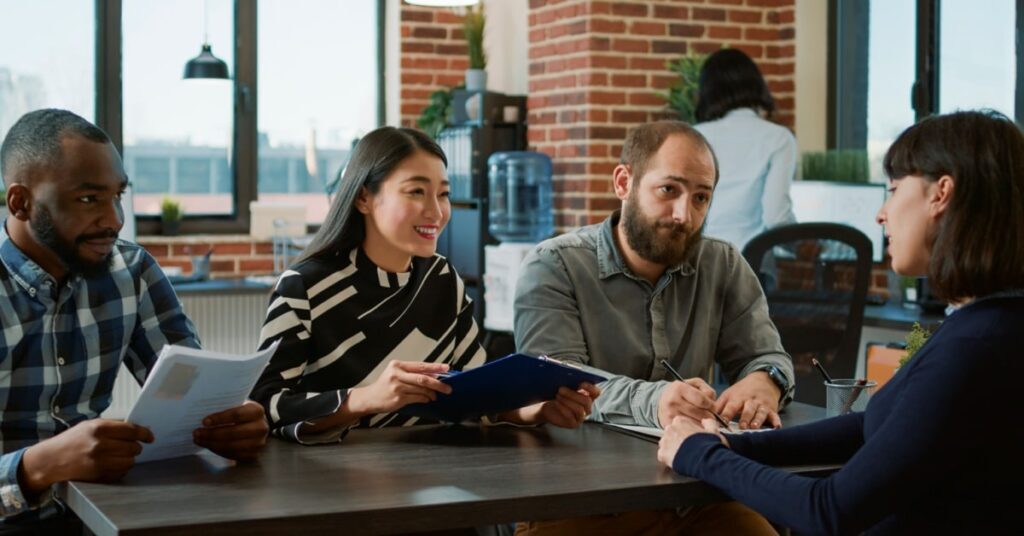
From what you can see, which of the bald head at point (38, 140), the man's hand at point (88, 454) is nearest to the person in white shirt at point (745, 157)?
the bald head at point (38, 140)

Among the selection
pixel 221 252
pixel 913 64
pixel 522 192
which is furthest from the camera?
pixel 221 252

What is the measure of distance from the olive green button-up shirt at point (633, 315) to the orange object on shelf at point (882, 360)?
1.59 meters

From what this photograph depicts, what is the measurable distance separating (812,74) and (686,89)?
72cm

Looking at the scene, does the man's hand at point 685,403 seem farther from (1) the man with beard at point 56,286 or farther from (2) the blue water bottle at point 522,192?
(2) the blue water bottle at point 522,192

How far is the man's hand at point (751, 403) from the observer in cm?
211

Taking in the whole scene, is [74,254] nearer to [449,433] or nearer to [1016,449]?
[449,433]

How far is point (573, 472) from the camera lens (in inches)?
69.2

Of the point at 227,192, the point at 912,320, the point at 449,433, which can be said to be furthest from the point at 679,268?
the point at 227,192

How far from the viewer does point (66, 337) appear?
208 cm

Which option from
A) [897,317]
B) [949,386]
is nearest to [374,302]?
[949,386]

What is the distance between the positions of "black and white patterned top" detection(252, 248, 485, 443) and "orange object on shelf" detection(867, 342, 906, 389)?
2.04m

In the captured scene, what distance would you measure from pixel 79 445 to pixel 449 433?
61 cm

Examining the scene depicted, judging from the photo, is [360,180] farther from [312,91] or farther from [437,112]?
[312,91]

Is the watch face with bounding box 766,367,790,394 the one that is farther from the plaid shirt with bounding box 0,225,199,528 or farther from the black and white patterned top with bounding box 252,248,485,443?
the plaid shirt with bounding box 0,225,199,528
